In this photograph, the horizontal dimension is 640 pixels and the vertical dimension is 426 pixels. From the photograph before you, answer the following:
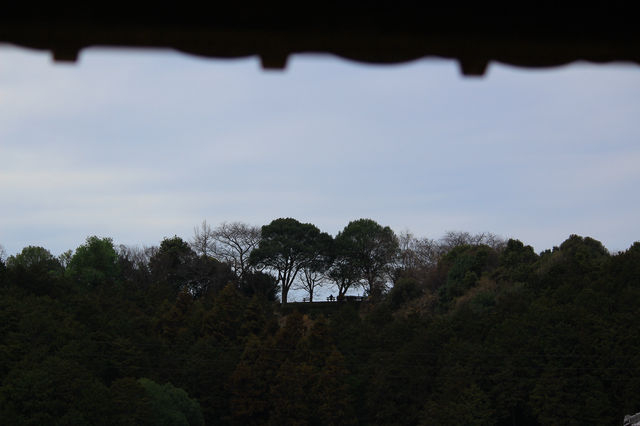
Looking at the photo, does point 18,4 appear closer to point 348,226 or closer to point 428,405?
point 428,405

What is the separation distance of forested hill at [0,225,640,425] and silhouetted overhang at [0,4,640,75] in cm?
1965

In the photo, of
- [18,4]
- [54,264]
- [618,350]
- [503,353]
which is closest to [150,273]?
[54,264]

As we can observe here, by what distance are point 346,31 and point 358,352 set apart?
85.6 feet

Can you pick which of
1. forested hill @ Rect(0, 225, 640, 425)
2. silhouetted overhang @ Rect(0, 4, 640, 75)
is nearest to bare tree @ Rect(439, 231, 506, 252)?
forested hill @ Rect(0, 225, 640, 425)

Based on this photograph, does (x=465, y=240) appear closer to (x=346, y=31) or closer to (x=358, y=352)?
(x=358, y=352)

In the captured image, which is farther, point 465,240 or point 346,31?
point 465,240

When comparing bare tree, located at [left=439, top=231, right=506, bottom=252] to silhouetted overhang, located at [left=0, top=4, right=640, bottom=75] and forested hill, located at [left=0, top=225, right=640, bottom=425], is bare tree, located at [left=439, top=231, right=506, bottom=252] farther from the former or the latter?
silhouetted overhang, located at [left=0, top=4, right=640, bottom=75]

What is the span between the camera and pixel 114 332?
86.9 ft

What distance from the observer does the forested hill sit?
2225cm

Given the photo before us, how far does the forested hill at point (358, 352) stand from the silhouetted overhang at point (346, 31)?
1965cm

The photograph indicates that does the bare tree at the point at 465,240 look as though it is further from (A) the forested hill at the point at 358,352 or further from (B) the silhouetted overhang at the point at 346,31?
(B) the silhouetted overhang at the point at 346,31

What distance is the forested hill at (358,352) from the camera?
2225cm

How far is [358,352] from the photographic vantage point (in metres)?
27.6

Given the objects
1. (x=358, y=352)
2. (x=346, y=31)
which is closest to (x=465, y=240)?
(x=358, y=352)
